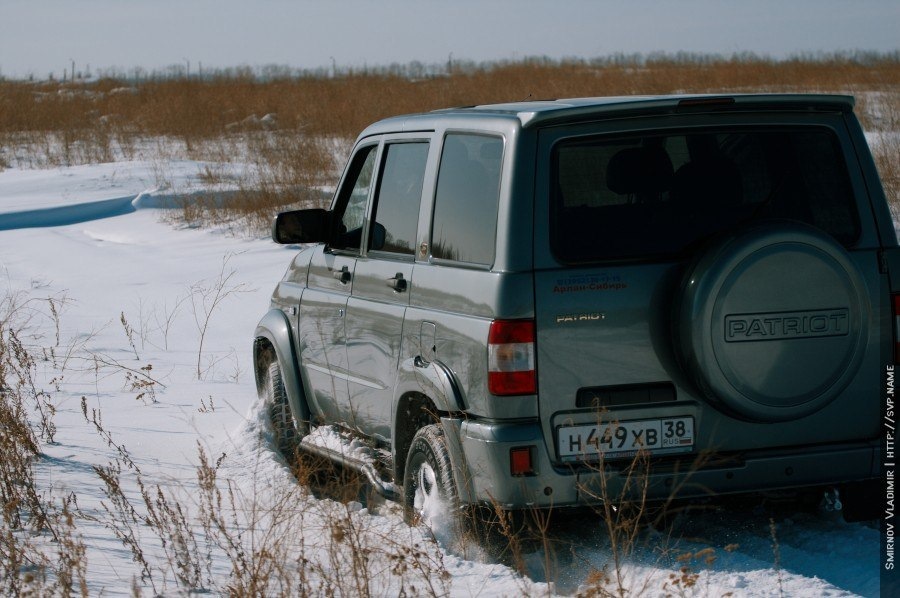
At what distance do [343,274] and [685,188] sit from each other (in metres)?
1.87

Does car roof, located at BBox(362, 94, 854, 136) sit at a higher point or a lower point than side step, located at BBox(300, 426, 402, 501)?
higher

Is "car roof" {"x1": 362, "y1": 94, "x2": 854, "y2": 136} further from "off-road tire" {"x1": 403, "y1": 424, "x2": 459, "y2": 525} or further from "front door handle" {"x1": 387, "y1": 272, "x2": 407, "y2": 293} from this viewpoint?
"off-road tire" {"x1": 403, "y1": 424, "x2": 459, "y2": 525}

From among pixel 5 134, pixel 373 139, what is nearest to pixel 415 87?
pixel 5 134

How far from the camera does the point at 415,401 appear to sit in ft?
15.9

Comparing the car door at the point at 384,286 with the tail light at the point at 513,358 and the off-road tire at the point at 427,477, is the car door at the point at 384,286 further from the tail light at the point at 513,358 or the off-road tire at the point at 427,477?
the tail light at the point at 513,358

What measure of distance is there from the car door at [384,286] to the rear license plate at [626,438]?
1.03 metres

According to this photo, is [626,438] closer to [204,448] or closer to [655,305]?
[655,305]

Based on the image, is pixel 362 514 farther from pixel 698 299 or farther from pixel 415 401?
pixel 698 299

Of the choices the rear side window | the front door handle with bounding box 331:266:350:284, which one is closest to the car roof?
the rear side window

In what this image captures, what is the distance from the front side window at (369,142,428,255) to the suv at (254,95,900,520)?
1.07 feet

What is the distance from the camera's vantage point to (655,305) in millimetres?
4152

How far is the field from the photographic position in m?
4.02

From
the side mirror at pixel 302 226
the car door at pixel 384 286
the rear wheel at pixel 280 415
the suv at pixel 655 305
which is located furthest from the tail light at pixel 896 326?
the rear wheel at pixel 280 415

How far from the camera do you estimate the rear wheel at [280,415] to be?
6.41 m
